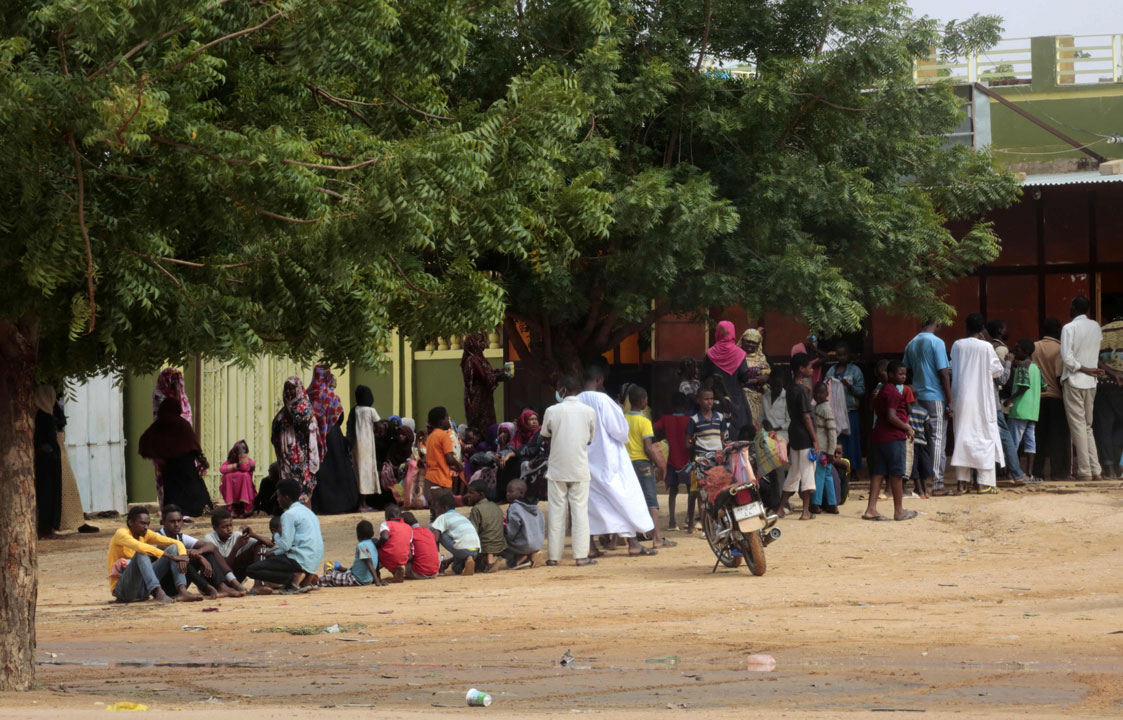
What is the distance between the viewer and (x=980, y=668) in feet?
24.3

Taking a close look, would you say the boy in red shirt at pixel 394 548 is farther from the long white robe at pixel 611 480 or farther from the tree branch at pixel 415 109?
the tree branch at pixel 415 109

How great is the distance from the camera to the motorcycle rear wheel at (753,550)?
11289mm

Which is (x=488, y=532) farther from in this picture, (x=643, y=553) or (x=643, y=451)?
(x=643, y=451)

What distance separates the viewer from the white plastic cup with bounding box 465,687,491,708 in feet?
21.8

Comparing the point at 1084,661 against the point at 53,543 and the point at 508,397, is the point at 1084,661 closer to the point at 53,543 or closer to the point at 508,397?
the point at 53,543

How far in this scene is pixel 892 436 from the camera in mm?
13492

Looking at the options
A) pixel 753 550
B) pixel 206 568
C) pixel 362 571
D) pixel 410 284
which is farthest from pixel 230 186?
pixel 362 571

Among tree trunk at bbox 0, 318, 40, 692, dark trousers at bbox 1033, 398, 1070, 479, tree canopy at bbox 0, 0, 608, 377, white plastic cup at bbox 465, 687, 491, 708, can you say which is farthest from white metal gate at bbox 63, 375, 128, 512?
white plastic cup at bbox 465, 687, 491, 708

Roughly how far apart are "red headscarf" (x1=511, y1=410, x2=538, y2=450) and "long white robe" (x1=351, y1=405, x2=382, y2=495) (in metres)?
1.74

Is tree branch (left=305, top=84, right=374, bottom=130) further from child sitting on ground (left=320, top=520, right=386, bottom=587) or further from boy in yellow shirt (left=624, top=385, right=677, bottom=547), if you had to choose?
boy in yellow shirt (left=624, top=385, right=677, bottom=547)

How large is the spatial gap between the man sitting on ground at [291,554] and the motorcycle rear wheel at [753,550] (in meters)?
3.43

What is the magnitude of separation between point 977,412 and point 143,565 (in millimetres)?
8428

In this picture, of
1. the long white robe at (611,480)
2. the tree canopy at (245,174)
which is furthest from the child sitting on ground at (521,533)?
the tree canopy at (245,174)

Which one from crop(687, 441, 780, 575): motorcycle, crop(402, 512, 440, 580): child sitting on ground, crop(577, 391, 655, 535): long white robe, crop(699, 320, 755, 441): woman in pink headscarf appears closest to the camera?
crop(687, 441, 780, 575): motorcycle
